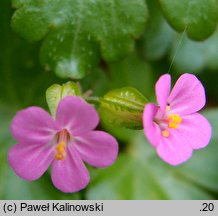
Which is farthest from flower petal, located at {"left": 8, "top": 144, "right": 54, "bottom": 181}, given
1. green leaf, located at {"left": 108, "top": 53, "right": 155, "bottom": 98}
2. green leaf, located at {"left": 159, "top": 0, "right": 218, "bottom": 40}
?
green leaf, located at {"left": 108, "top": 53, "right": 155, "bottom": 98}

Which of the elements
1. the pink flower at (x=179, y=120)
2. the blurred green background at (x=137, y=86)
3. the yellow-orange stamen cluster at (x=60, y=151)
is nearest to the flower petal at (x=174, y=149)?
the pink flower at (x=179, y=120)

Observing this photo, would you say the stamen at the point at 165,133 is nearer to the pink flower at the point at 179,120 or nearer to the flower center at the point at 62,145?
the pink flower at the point at 179,120

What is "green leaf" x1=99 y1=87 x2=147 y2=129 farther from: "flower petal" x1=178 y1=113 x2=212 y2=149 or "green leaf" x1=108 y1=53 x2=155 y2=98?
"green leaf" x1=108 y1=53 x2=155 y2=98

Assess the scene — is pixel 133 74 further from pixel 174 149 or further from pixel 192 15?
pixel 174 149

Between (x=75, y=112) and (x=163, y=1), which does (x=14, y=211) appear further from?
(x=163, y=1)

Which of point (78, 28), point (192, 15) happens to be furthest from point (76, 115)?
point (192, 15)

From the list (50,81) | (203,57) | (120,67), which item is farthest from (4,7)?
(203,57)
